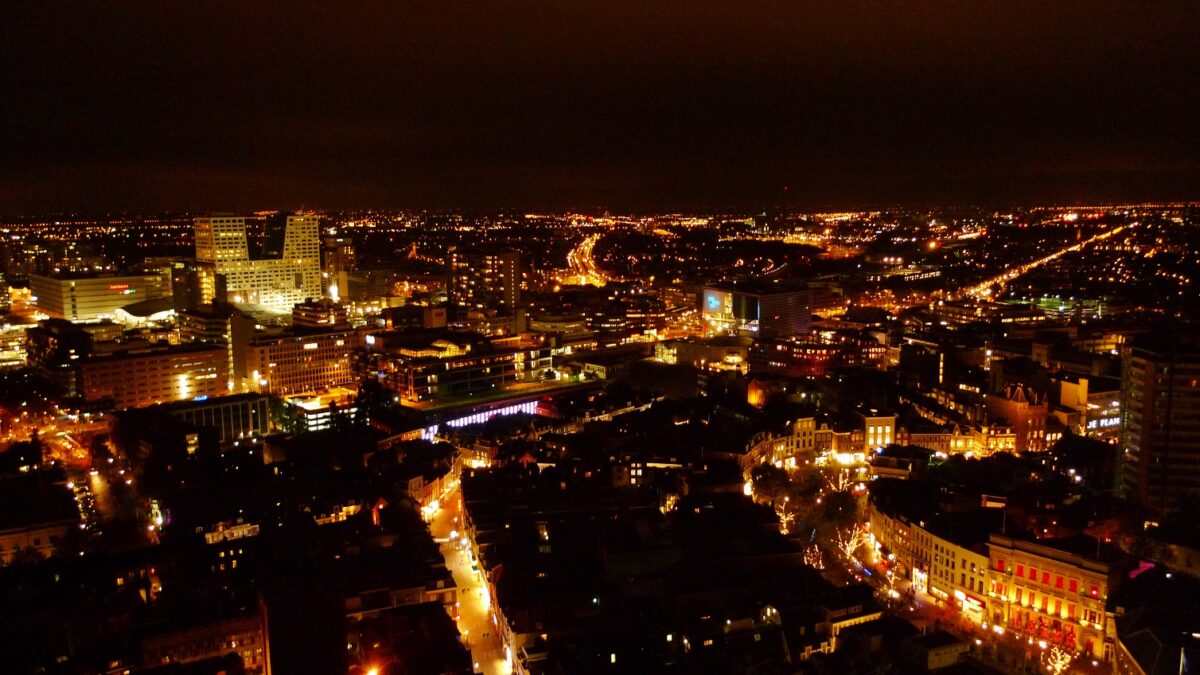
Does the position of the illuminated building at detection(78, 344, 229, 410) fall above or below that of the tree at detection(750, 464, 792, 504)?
above

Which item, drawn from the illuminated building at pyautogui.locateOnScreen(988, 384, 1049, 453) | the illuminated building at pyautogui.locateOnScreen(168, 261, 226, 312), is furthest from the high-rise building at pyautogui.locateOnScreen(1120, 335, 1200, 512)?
the illuminated building at pyautogui.locateOnScreen(168, 261, 226, 312)

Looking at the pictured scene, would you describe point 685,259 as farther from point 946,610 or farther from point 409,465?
point 946,610

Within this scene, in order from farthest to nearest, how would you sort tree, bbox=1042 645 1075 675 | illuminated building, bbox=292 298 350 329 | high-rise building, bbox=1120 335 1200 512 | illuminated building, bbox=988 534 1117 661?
illuminated building, bbox=292 298 350 329
high-rise building, bbox=1120 335 1200 512
illuminated building, bbox=988 534 1117 661
tree, bbox=1042 645 1075 675

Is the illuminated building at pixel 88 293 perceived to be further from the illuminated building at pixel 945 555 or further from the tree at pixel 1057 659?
the tree at pixel 1057 659

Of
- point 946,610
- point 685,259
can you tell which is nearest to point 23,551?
point 946,610

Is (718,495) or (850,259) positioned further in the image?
(850,259)

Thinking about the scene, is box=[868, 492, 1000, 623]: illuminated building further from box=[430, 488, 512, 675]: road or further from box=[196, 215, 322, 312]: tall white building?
box=[196, 215, 322, 312]: tall white building

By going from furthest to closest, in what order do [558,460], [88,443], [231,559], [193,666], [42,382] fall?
[42,382]
[88,443]
[558,460]
[231,559]
[193,666]
